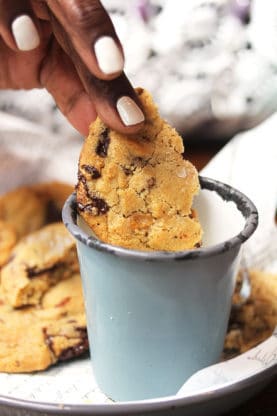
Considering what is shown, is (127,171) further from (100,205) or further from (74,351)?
(74,351)

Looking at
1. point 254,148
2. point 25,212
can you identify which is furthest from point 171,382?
point 254,148

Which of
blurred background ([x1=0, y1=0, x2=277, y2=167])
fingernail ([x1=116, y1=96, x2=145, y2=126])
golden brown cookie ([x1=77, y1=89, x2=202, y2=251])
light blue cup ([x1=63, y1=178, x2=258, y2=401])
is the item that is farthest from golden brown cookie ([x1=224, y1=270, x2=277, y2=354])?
blurred background ([x1=0, y1=0, x2=277, y2=167])

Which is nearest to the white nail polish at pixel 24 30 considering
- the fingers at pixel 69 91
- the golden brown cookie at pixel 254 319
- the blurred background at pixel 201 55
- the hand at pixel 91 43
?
the hand at pixel 91 43

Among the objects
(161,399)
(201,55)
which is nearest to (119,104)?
(161,399)

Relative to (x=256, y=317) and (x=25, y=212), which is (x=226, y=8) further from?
(x=256, y=317)

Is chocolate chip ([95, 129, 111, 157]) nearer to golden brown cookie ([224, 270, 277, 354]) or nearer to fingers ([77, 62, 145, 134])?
fingers ([77, 62, 145, 134])

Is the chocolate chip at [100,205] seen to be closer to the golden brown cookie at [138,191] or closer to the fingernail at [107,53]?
the golden brown cookie at [138,191]
